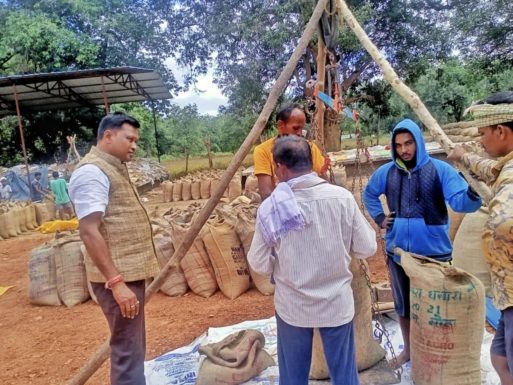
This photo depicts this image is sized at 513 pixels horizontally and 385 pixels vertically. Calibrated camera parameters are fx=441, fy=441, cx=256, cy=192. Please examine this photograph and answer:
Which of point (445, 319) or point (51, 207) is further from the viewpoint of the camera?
point (51, 207)

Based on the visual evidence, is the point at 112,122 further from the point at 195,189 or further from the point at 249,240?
the point at 195,189

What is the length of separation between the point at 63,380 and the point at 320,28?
319cm

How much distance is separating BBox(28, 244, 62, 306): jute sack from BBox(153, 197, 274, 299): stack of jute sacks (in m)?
1.22

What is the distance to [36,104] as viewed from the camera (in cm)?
1705

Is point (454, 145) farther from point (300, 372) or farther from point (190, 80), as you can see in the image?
point (190, 80)

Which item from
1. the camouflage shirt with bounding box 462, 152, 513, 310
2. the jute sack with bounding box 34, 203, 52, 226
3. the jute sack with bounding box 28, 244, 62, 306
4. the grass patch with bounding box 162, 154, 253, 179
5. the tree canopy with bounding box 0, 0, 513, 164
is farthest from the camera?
the grass patch with bounding box 162, 154, 253, 179

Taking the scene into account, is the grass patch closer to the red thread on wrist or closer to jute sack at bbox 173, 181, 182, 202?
jute sack at bbox 173, 181, 182, 202

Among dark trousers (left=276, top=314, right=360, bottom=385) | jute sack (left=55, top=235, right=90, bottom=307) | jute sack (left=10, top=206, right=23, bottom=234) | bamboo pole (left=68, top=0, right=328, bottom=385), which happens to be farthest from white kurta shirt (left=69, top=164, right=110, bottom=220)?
jute sack (left=10, top=206, right=23, bottom=234)

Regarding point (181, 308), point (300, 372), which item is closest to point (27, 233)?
point (181, 308)

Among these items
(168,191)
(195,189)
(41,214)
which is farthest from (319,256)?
(168,191)

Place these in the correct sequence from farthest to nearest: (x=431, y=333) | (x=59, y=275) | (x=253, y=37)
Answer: (x=253, y=37), (x=59, y=275), (x=431, y=333)

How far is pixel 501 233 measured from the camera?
1624 millimetres

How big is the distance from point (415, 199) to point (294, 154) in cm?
102

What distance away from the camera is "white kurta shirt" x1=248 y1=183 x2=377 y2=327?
6.34ft
